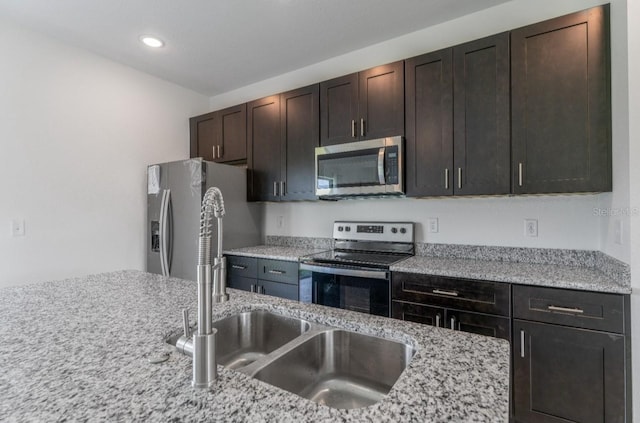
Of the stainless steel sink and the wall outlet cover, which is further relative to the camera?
the wall outlet cover

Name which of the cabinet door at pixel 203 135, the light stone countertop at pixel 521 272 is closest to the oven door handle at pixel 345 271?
the light stone countertop at pixel 521 272

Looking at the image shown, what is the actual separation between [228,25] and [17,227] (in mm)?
2196

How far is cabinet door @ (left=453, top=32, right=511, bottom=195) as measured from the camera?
1904 mm

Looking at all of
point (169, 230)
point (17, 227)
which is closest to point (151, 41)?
point (169, 230)

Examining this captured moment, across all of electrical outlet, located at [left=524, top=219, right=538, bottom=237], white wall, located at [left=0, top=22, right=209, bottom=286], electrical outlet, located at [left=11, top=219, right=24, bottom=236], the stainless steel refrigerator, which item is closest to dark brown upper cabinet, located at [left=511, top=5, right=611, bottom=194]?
electrical outlet, located at [left=524, top=219, right=538, bottom=237]

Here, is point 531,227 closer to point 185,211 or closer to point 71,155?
point 185,211

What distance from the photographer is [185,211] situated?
9.14 ft

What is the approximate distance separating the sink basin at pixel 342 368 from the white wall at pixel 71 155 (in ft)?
8.44

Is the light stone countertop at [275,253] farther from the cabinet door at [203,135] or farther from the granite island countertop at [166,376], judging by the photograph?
the granite island countertop at [166,376]

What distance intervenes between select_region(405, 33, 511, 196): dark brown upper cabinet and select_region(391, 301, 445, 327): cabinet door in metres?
0.78

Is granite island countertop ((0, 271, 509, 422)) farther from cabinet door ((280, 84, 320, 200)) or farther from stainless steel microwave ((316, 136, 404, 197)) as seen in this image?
cabinet door ((280, 84, 320, 200))

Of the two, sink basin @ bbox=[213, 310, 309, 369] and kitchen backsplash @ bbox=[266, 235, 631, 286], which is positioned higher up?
kitchen backsplash @ bbox=[266, 235, 631, 286]

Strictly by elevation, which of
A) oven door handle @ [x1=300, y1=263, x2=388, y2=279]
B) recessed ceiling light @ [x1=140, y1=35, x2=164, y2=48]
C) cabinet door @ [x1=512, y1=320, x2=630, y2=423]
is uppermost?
recessed ceiling light @ [x1=140, y1=35, x2=164, y2=48]

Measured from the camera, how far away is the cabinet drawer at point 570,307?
4.72 ft
